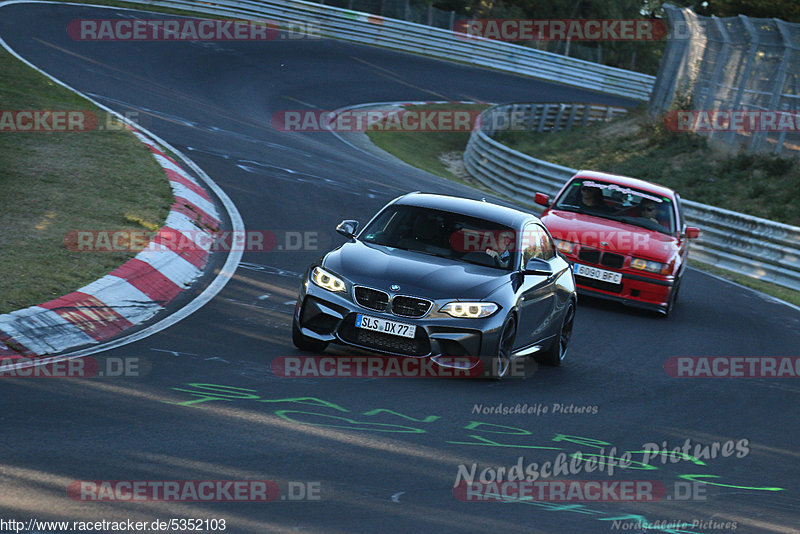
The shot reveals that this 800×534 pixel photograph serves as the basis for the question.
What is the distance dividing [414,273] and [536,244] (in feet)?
6.06

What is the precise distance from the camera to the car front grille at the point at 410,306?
8.73m

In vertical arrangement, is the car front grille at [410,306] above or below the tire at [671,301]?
above

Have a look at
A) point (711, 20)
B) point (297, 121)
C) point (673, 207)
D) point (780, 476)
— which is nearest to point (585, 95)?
point (711, 20)

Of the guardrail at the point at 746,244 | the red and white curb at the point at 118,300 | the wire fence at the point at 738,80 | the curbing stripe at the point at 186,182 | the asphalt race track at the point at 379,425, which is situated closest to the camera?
the asphalt race track at the point at 379,425

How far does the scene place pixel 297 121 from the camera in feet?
98.4

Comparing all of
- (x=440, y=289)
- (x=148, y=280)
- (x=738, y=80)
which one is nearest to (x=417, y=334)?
(x=440, y=289)

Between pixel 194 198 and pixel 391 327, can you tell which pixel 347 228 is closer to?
pixel 391 327

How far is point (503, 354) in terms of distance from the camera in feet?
29.9

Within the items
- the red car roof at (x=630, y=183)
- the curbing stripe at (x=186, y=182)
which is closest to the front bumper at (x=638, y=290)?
the red car roof at (x=630, y=183)

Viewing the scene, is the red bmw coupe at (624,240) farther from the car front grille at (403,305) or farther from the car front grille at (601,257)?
the car front grille at (403,305)

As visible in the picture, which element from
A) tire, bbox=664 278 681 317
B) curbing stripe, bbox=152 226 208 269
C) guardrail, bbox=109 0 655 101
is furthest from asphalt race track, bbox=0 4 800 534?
guardrail, bbox=109 0 655 101

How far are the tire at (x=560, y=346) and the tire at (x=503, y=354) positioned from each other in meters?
1.16

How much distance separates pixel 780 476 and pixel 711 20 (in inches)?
978

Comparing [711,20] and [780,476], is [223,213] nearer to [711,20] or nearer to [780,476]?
[780,476]
